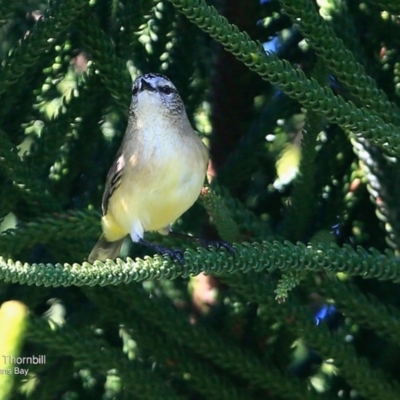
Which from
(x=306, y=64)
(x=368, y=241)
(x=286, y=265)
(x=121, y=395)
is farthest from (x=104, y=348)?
(x=306, y=64)

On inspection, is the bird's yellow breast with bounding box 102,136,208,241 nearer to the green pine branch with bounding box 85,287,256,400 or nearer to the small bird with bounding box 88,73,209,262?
the small bird with bounding box 88,73,209,262

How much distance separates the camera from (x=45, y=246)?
7.41ft

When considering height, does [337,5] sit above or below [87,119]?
above

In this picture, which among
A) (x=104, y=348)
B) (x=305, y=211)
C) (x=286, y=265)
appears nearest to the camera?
(x=286, y=265)

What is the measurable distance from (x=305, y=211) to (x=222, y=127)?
0.48m

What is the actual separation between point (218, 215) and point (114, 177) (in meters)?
0.64

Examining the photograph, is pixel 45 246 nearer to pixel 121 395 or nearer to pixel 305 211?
pixel 121 395

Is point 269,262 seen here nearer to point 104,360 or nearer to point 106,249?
point 104,360

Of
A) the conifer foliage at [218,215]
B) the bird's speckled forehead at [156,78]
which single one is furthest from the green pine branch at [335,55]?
the bird's speckled forehead at [156,78]

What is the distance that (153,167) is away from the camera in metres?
2.51

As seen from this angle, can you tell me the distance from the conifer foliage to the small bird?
0.18 ft

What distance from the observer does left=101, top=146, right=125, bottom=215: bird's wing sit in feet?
8.04

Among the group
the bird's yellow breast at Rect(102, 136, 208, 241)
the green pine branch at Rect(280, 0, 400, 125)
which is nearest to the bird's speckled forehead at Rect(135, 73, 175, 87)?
the bird's yellow breast at Rect(102, 136, 208, 241)

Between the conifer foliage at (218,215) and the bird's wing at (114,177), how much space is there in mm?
34
